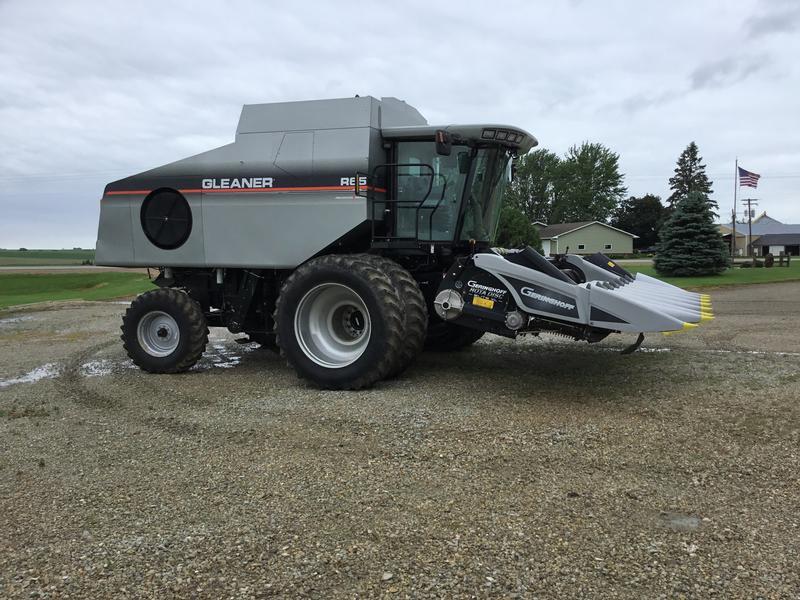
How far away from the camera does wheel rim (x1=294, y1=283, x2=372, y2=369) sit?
7426 mm

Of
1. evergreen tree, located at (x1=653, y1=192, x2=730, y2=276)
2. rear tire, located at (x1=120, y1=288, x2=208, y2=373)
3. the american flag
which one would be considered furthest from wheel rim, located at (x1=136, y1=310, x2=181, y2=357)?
the american flag

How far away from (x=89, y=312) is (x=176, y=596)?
15910 mm

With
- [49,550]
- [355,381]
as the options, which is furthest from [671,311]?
[49,550]

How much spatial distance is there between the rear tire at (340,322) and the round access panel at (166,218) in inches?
72.8

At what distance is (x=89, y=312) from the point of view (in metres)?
17.1

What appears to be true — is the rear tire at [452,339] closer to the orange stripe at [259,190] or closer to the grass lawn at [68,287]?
the orange stripe at [259,190]

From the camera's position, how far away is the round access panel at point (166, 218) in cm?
829

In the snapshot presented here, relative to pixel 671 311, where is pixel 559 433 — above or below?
below

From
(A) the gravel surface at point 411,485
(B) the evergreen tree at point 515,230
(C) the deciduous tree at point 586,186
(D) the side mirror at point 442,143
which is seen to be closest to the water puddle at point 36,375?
(A) the gravel surface at point 411,485

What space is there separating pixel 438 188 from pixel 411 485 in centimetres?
421

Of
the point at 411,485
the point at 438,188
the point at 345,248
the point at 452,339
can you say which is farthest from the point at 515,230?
the point at 411,485

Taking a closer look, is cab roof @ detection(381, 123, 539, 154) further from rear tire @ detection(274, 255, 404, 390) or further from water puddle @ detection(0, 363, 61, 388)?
water puddle @ detection(0, 363, 61, 388)

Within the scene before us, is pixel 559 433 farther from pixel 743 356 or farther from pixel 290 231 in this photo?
pixel 743 356

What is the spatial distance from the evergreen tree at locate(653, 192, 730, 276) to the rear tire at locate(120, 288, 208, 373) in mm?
24106
